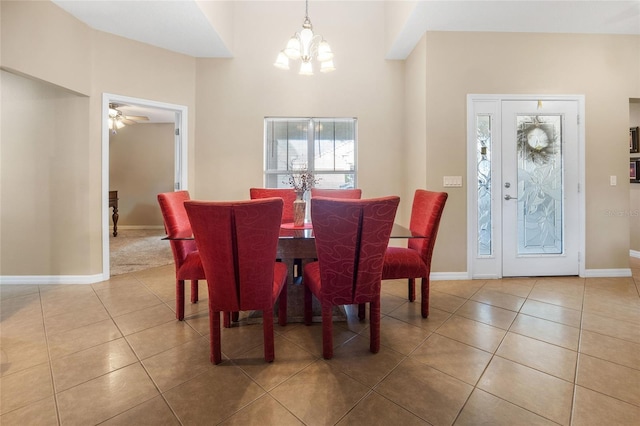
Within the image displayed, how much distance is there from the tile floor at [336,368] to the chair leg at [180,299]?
0.07 m

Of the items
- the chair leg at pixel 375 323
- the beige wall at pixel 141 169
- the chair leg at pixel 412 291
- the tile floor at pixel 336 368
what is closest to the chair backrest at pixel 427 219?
the chair leg at pixel 412 291

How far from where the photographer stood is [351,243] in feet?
4.80

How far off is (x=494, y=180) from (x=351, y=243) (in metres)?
2.40

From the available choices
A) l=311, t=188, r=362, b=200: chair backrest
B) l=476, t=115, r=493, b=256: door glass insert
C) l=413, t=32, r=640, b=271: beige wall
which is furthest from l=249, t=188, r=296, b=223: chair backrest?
l=476, t=115, r=493, b=256: door glass insert

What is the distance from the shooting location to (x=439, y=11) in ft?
8.50

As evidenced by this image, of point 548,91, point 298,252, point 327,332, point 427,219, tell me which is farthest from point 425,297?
point 548,91

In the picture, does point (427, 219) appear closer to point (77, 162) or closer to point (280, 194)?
point (280, 194)

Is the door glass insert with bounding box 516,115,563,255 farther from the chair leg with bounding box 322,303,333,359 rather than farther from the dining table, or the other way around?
the chair leg with bounding box 322,303,333,359

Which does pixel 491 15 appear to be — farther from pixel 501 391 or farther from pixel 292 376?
pixel 292 376

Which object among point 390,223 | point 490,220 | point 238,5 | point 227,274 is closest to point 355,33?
point 238,5

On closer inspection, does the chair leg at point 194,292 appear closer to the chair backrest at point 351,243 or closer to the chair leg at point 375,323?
the chair backrest at point 351,243

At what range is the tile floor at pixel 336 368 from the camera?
3.92ft

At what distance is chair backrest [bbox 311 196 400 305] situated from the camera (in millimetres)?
1403

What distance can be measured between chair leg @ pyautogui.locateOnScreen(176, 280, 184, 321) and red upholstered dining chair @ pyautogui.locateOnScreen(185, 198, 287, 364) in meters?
0.68
